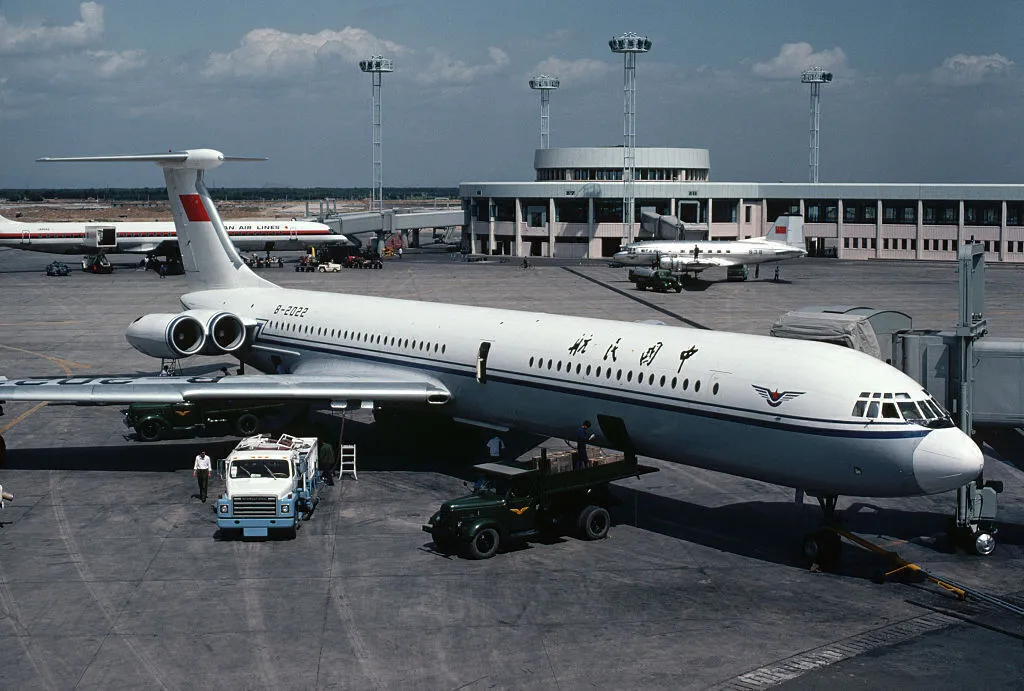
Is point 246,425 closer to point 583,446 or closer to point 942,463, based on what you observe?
point 583,446

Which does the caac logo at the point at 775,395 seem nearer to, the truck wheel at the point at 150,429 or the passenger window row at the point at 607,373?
the passenger window row at the point at 607,373

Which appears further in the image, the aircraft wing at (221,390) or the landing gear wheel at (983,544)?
the aircraft wing at (221,390)

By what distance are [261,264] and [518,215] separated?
31.8 m

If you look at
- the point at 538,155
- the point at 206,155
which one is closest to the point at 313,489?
the point at 206,155

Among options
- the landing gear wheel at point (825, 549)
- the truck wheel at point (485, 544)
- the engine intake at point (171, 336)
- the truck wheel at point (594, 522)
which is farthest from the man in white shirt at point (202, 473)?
the landing gear wheel at point (825, 549)

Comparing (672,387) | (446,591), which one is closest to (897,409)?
(672,387)

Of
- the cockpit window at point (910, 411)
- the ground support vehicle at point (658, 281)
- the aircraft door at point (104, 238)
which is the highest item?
the aircraft door at point (104, 238)

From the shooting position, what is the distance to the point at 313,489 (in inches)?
1032

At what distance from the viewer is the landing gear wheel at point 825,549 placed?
69.5 ft

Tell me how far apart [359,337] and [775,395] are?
574 inches

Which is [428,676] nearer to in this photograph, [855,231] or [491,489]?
[491,489]

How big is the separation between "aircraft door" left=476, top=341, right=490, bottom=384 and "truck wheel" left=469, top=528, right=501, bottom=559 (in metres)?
6.37

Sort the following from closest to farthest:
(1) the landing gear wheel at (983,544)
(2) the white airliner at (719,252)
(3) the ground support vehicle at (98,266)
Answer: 1. (1) the landing gear wheel at (983,544)
2. (2) the white airliner at (719,252)
3. (3) the ground support vehicle at (98,266)

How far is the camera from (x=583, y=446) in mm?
24859
